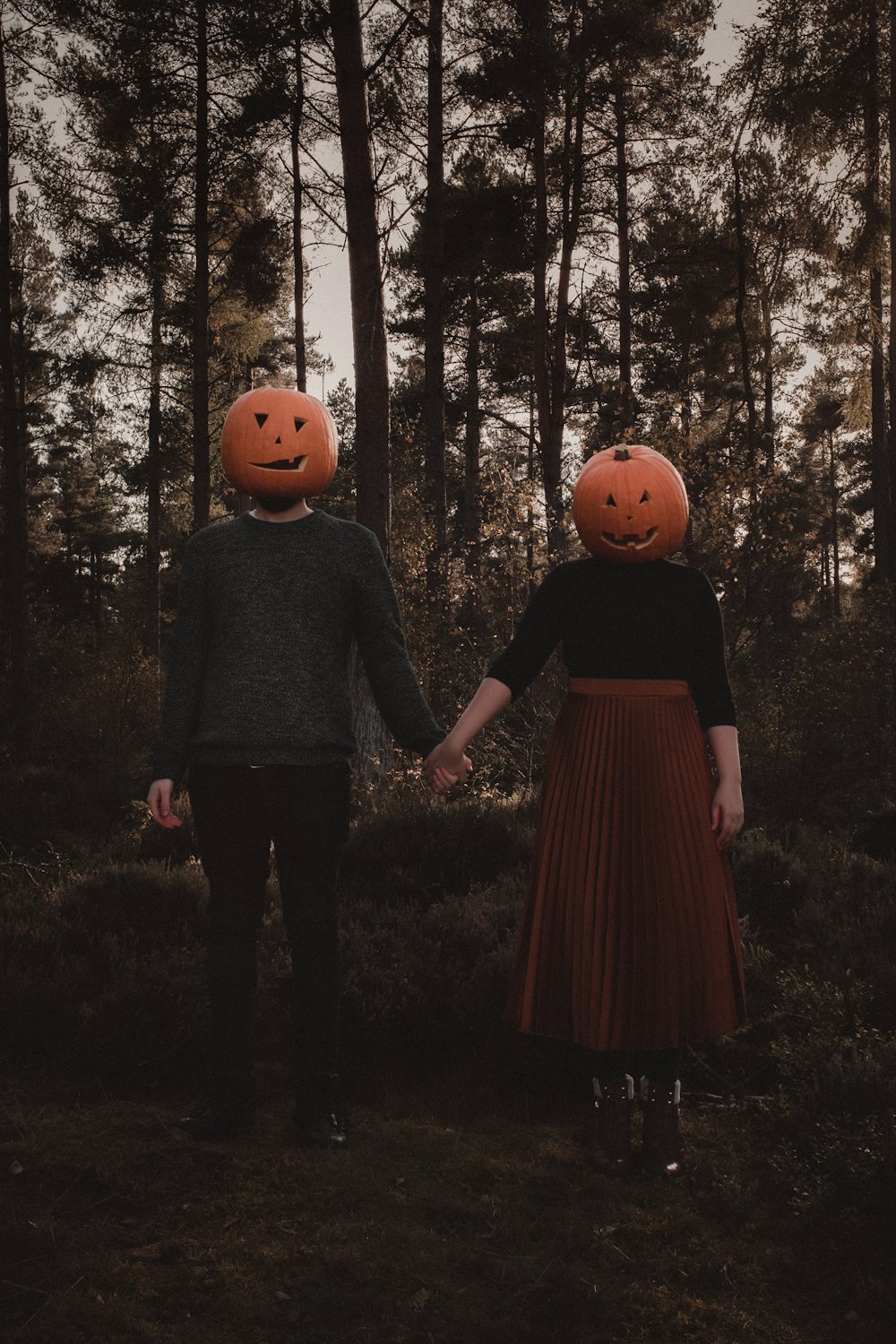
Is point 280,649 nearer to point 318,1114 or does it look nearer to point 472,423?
point 318,1114

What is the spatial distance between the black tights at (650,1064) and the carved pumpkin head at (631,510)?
5.18 feet

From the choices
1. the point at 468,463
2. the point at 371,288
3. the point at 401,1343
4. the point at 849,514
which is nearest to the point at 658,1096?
the point at 401,1343

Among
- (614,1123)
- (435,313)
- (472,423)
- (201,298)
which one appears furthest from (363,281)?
(472,423)

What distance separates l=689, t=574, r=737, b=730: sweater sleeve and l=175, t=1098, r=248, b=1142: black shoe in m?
2.02

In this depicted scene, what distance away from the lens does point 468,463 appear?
2509 cm

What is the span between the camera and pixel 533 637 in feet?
11.8

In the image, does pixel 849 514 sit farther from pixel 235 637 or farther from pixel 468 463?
pixel 235 637

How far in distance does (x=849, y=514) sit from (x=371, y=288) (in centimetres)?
4263

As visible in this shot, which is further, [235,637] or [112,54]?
[112,54]

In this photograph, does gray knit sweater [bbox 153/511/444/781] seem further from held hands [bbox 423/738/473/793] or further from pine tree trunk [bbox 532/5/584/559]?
pine tree trunk [bbox 532/5/584/559]

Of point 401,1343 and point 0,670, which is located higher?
point 0,670

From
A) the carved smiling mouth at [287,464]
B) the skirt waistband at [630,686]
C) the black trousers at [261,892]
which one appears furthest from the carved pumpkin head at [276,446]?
the skirt waistband at [630,686]

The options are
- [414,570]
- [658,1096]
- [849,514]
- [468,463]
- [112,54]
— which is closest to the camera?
[658,1096]

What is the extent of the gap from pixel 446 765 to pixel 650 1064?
1.15 meters
